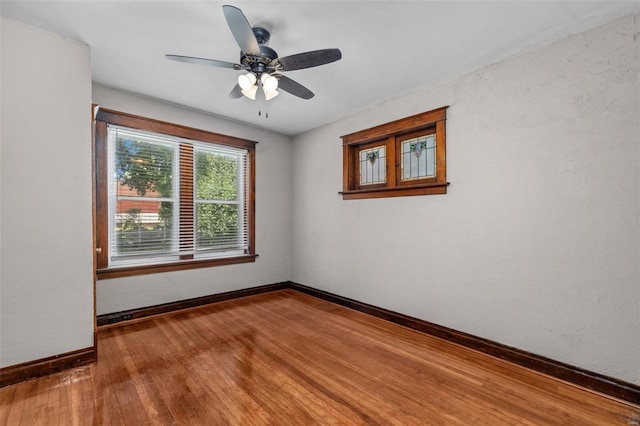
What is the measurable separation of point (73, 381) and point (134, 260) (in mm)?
1599

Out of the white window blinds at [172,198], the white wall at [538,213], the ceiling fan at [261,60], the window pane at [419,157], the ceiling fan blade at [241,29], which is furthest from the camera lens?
the white window blinds at [172,198]

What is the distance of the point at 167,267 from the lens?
3.73m

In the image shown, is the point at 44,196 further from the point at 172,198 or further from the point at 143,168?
the point at 172,198

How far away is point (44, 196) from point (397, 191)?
340 cm

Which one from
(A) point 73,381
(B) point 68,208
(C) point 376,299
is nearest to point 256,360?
(A) point 73,381

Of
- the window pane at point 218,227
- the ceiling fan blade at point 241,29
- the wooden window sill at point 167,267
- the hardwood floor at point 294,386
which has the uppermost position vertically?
the ceiling fan blade at point 241,29

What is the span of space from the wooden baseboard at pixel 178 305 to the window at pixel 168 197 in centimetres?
46

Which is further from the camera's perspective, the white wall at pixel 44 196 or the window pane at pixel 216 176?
the window pane at pixel 216 176

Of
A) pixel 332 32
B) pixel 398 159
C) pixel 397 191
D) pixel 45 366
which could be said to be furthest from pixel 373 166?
pixel 45 366

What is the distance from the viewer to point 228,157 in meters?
4.41

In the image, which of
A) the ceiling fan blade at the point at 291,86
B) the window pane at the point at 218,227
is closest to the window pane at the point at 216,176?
the window pane at the point at 218,227

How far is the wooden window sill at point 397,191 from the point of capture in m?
3.07

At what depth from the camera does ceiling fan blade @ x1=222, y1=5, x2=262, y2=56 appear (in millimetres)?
1630

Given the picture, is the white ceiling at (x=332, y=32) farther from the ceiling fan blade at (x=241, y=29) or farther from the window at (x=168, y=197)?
the window at (x=168, y=197)
